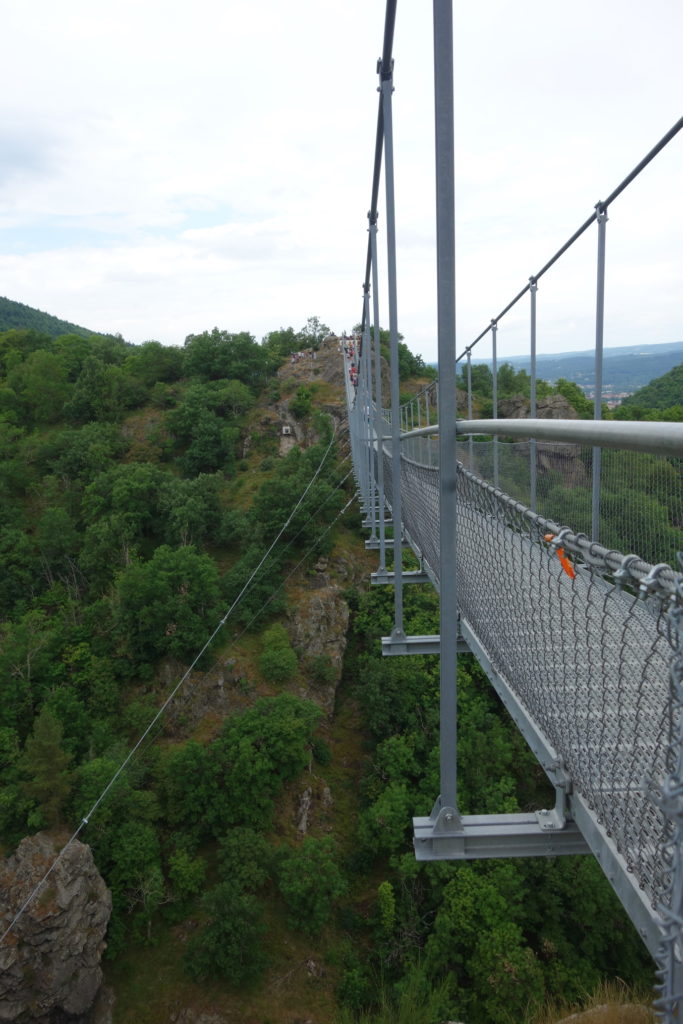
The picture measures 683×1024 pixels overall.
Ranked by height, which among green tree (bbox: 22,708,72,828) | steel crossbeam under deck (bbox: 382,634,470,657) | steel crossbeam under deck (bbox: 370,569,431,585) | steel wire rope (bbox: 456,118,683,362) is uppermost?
steel wire rope (bbox: 456,118,683,362)

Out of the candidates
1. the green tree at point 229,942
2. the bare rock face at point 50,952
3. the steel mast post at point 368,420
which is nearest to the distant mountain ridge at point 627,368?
the steel mast post at point 368,420

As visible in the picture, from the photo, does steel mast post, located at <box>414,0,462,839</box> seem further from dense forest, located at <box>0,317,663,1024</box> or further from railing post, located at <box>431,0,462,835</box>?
dense forest, located at <box>0,317,663,1024</box>

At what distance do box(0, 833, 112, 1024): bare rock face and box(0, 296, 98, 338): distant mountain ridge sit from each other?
69180mm

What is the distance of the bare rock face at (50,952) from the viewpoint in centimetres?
1325

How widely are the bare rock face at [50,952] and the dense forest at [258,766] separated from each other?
0.88 m

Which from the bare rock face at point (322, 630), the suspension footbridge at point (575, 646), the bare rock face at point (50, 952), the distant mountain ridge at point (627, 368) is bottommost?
the bare rock face at point (50, 952)

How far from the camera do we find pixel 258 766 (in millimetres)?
15695

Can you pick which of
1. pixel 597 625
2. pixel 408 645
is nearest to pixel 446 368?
pixel 597 625

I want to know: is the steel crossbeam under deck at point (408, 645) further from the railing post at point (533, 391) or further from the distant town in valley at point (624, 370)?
the distant town in valley at point (624, 370)

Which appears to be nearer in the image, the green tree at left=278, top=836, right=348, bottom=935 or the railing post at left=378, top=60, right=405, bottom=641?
the railing post at left=378, top=60, right=405, bottom=641

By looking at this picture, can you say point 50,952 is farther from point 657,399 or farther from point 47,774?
point 657,399

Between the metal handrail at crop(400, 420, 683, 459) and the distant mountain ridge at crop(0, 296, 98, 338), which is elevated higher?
the distant mountain ridge at crop(0, 296, 98, 338)

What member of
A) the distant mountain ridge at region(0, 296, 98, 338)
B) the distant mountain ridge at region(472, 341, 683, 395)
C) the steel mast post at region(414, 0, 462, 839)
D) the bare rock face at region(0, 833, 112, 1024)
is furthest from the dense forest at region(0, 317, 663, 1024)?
the distant mountain ridge at region(0, 296, 98, 338)

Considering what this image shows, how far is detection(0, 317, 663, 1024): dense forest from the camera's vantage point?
13516 millimetres
